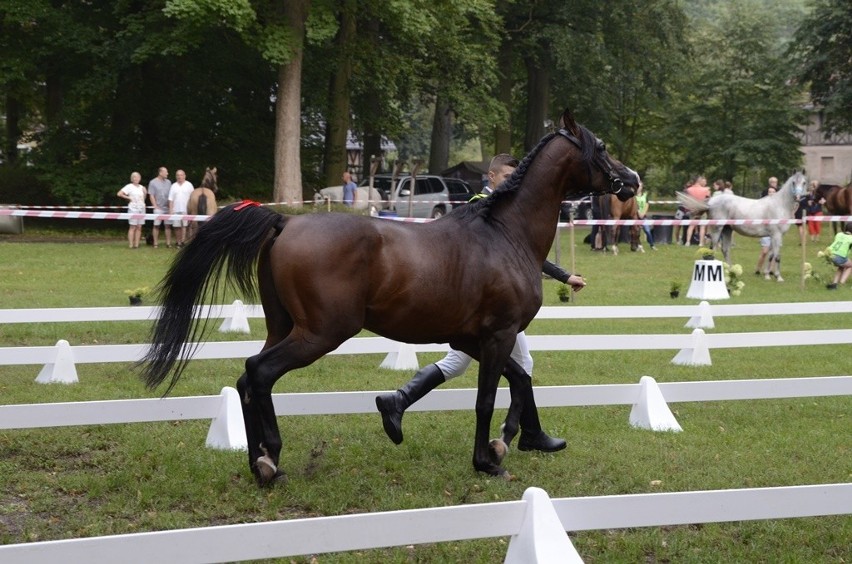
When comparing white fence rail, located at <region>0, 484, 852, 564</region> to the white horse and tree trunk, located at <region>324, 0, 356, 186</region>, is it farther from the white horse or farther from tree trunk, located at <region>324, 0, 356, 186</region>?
tree trunk, located at <region>324, 0, 356, 186</region>

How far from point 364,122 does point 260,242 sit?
29219 millimetres

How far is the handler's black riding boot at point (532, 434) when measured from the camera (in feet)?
23.9

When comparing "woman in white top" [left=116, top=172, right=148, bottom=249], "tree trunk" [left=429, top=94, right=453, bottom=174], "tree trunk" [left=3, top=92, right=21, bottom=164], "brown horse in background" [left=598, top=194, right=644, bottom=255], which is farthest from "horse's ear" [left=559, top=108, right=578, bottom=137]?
"tree trunk" [left=429, top=94, right=453, bottom=174]

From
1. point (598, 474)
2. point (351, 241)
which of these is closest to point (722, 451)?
point (598, 474)

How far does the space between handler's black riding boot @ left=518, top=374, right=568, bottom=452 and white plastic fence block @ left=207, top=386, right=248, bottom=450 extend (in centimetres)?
193

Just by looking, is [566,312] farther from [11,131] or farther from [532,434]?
[11,131]

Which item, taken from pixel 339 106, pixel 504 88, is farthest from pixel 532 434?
pixel 504 88

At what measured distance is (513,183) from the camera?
7172 millimetres

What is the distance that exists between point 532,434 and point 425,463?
2.70 feet

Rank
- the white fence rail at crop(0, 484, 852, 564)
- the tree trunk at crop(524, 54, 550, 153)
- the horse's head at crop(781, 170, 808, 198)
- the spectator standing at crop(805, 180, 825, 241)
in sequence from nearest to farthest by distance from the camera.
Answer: the white fence rail at crop(0, 484, 852, 564)
the horse's head at crop(781, 170, 808, 198)
the spectator standing at crop(805, 180, 825, 241)
the tree trunk at crop(524, 54, 550, 153)

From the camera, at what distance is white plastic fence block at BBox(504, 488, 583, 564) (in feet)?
14.2

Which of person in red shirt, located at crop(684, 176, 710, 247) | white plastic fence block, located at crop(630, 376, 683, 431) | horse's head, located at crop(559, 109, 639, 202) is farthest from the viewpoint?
person in red shirt, located at crop(684, 176, 710, 247)

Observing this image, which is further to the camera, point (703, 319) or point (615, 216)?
point (615, 216)

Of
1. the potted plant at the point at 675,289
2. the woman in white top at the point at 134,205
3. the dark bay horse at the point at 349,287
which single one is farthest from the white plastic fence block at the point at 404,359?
the woman in white top at the point at 134,205
